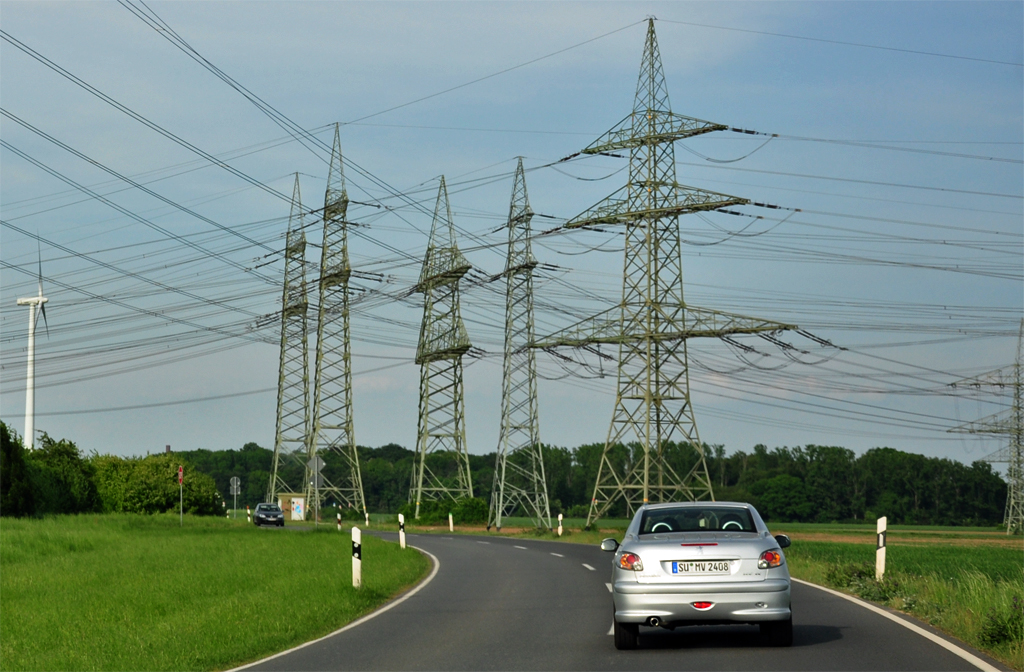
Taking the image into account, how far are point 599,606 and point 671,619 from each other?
5485 millimetres

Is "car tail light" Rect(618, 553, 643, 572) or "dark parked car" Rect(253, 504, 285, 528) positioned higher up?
"car tail light" Rect(618, 553, 643, 572)

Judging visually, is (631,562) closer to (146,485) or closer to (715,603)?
(715,603)

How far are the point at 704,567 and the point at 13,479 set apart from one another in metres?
40.1

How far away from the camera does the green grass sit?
1329cm

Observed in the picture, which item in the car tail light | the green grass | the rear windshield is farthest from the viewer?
the green grass

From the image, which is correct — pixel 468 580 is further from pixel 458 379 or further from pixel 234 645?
pixel 458 379

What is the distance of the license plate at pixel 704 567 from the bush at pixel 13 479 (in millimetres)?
38461

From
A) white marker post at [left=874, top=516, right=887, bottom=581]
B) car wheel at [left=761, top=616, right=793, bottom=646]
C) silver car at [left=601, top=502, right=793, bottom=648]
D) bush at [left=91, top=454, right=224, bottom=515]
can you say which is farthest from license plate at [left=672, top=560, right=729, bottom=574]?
bush at [left=91, top=454, right=224, bottom=515]

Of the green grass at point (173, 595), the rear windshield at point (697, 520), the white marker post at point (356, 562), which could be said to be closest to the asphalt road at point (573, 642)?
the white marker post at point (356, 562)

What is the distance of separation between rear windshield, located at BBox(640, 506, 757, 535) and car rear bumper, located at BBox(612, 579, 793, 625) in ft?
3.42

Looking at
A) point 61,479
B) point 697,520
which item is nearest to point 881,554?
point 697,520

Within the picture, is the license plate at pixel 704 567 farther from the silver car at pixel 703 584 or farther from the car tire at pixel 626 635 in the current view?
the car tire at pixel 626 635

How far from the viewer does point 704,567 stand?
11.4m

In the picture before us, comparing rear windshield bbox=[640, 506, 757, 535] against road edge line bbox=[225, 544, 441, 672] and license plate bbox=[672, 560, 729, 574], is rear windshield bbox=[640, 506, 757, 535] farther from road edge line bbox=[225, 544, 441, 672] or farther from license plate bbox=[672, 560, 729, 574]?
road edge line bbox=[225, 544, 441, 672]
